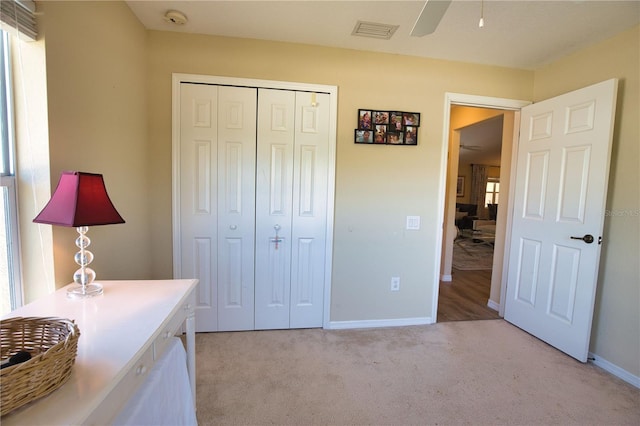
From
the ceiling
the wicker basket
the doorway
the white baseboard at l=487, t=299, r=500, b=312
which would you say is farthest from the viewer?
the doorway

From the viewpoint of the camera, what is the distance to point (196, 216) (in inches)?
91.0

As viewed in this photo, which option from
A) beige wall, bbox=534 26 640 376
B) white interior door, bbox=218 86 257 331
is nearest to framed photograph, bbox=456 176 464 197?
beige wall, bbox=534 26 640 376

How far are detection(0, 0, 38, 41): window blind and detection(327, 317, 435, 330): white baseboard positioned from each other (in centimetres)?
256

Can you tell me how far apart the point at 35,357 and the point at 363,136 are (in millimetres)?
2272

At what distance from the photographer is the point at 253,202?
2.35 metres

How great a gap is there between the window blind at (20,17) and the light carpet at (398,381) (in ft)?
6.45

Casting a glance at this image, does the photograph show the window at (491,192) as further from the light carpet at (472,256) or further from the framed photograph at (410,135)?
the framed photograph at (410,135)

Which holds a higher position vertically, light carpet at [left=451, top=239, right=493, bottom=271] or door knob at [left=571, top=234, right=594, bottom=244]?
door knob at [left=571, top=234, right=594, bottom=244]

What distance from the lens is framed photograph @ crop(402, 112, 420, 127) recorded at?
247cm

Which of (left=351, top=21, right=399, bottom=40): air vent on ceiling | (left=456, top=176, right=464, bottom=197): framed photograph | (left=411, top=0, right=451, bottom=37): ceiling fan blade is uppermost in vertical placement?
(left=351, top=21, right=399, bottom=40): air vent on ceiling

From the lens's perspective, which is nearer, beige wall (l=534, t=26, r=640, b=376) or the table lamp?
the table lamp

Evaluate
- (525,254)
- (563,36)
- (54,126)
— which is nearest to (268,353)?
(54,126)

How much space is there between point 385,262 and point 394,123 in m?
1.24

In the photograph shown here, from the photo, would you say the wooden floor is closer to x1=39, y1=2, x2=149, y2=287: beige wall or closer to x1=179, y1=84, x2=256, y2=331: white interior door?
x1=179, y1=84, x2=256, y2=331: white interior door
